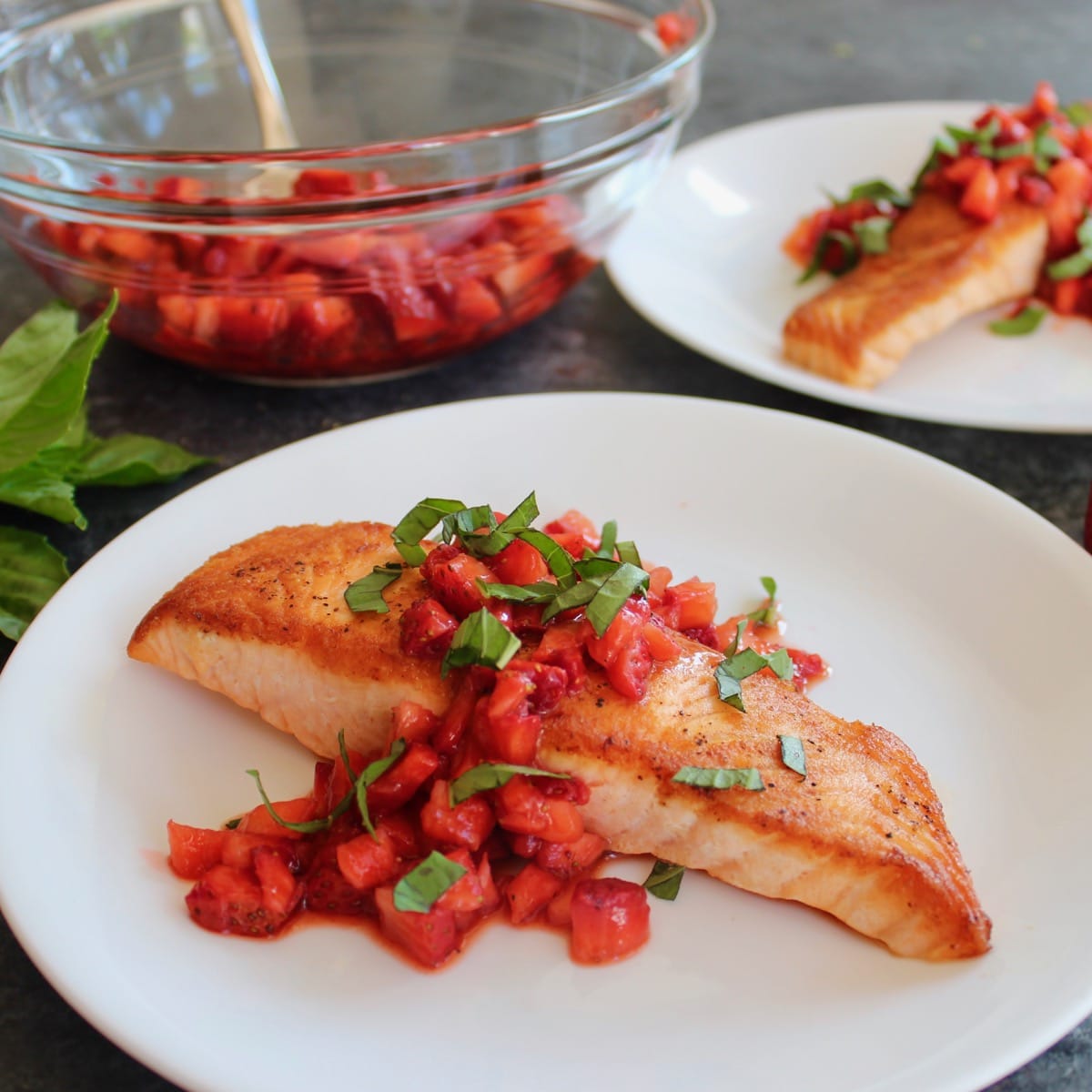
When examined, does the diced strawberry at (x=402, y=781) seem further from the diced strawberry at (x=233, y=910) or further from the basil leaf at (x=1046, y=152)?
the basil leaf at (x=1046, y=152)

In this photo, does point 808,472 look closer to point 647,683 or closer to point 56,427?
point 647,683

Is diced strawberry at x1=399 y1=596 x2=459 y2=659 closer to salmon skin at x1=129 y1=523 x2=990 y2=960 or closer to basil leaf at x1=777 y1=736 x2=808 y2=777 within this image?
salmon skin at x1=129 y1=523 x2=990 y2=960

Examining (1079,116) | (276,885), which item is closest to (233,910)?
(276,885)

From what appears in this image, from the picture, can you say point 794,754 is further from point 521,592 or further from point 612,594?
point 521,592

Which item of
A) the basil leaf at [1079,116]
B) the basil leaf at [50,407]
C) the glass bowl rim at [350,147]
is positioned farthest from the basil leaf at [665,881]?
the basil leaf at [1079,116]

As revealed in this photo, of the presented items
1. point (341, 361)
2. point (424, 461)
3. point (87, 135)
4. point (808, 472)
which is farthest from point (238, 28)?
point (808, 472)

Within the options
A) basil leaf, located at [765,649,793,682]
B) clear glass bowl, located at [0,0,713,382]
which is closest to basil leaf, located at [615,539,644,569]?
basil leaf, located at [765,649,793,682]
